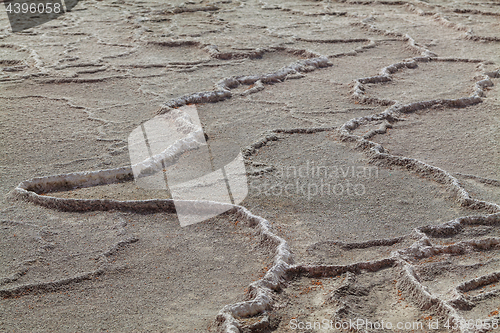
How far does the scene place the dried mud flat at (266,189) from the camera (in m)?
3.19

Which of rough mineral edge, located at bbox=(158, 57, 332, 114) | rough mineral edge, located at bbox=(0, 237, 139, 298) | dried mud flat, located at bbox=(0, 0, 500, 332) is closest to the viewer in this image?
dried mud flat, located at bbox=(0, 0, 500, 332)

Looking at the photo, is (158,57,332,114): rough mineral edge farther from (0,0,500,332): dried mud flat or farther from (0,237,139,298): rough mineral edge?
(0,237,139,298): rough mineral edge

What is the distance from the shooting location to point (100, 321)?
9.98ft

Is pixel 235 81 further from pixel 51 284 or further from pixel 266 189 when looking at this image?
pixel 51 284

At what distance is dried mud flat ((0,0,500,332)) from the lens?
125 inches

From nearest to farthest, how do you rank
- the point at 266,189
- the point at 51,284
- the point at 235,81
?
the point at 51,284
the point at 266,189
the point at 235,81

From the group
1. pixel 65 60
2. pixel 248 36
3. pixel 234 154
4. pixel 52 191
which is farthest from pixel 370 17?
pixel 52 191

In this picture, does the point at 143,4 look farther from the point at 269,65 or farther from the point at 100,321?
the point at 100,321

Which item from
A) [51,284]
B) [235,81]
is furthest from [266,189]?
[235,81]

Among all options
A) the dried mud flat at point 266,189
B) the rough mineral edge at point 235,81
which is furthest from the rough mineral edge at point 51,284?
the rough mineral edge at point 235,81

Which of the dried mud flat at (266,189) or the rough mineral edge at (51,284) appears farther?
the rough mineral edge at (51,284)

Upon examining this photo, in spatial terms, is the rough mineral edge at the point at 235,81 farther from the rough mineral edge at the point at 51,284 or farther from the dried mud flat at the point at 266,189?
the rough mineral edge at the point at 51,284

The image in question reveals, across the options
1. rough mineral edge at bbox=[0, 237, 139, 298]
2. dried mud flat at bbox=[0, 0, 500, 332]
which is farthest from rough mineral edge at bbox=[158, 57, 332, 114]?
rough mineral edge at bbox=[0, 237, 139, 298]

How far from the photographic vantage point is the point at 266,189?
4.52m
